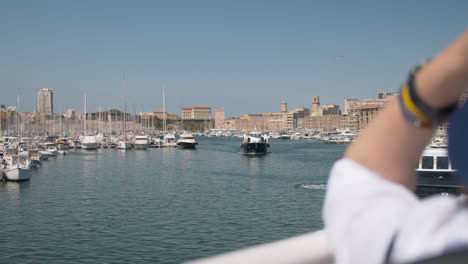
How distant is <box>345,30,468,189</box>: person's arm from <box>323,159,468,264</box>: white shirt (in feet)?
0.06

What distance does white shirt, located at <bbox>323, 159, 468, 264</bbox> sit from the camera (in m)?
0.60

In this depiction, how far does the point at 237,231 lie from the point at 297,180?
553 inches

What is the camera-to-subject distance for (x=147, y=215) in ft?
55.5

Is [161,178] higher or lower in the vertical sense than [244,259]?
lower

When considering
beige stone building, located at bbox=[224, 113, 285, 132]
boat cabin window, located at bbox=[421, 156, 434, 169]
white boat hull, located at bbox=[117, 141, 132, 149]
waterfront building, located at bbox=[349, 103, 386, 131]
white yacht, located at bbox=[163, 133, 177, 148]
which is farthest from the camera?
beige stone building, located at bbox=[224, 113, 285, 132]

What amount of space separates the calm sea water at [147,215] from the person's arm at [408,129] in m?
11.6

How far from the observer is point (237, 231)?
14562 millimetres

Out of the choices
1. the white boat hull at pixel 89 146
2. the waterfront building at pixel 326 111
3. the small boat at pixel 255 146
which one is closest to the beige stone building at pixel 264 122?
the waterfront building at pixel 326 111

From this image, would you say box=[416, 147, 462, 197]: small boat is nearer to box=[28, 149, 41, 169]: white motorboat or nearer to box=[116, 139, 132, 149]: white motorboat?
box=[28, 149, 41, 169]: white motorboat

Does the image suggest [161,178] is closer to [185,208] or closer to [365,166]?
[185,208]

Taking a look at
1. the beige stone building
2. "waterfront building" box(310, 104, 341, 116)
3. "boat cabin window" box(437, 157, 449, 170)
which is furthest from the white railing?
the beige stone building

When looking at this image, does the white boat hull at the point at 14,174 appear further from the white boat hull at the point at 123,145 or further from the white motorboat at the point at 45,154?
the white boat hull at the point at 123,145

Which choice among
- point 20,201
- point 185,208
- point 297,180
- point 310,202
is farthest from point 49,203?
point 297,180

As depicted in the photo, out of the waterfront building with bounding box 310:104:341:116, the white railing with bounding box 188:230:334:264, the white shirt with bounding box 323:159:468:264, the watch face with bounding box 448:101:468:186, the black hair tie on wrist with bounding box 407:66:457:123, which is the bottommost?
the white railing with bounding box 188:230:334:264
